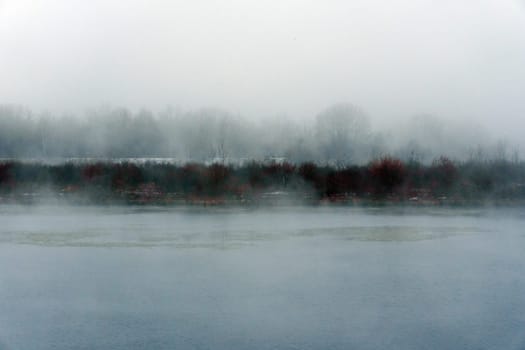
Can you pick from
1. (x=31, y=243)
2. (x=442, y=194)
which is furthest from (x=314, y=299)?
(x=442, y=194)

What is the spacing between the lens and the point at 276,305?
22.7ft

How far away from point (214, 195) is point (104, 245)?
16757 millimetres

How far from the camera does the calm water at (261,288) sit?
18.8 feet

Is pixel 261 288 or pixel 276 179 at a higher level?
pixel 276 179

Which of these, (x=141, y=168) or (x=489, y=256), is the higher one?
(x=141, y=168)

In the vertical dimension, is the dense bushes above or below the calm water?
above

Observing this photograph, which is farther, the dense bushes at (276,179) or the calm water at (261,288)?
the dense bushes at (276,179)

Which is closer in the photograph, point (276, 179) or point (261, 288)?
point (261, 288)

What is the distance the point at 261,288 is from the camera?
773 cm

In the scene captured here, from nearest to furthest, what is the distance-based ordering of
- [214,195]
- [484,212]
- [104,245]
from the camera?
[104,245] < [484,212] < [214,195]

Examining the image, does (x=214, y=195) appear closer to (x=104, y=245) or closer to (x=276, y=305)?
(x=104, y=245)

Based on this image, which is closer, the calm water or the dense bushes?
the calm water

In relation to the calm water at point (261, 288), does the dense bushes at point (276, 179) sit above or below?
above

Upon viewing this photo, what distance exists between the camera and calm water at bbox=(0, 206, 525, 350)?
573cm
